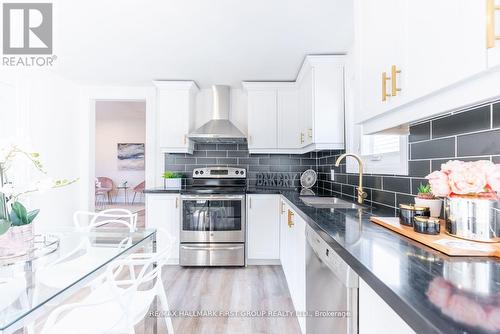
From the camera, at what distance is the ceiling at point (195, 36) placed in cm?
179

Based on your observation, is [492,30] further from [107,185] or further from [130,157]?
[107,185]

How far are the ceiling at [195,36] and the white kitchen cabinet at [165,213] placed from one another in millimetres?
1489

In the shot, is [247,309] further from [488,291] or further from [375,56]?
[375,56]

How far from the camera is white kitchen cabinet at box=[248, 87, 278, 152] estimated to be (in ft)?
10.7

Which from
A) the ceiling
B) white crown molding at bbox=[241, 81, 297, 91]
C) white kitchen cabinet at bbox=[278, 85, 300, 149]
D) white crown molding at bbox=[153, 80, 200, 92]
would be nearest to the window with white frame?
the ceiling

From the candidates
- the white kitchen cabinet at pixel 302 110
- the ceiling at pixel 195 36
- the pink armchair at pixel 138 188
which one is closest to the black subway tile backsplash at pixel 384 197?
the white kitchen cabinet at pixel 302 110

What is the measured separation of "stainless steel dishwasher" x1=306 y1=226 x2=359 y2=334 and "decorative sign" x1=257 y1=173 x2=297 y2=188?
2033mm

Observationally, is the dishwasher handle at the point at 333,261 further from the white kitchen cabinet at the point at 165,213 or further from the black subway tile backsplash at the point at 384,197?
Answer: the white kitchen cabinet at the point at 165,213

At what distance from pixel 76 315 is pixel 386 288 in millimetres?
1382

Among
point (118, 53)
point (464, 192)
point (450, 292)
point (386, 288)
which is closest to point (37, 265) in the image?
point (386, 288)

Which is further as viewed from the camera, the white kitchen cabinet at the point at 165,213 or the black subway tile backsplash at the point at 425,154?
the white kitchen cabinet at the point at 165,213

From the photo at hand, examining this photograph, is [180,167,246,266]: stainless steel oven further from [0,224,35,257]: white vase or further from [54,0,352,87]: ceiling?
[0,224,35,257]: white vase

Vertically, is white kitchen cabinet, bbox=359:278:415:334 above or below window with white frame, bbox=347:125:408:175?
below

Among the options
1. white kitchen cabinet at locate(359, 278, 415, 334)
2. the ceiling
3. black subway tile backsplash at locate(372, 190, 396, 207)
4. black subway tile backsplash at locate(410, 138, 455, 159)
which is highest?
the ceiling
